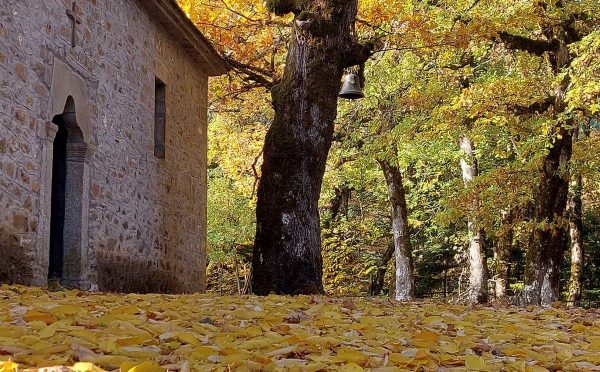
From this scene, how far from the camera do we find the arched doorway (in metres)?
8.20

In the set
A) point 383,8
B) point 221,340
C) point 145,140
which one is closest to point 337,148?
point 383,8

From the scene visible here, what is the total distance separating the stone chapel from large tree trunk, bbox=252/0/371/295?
7.01 feet

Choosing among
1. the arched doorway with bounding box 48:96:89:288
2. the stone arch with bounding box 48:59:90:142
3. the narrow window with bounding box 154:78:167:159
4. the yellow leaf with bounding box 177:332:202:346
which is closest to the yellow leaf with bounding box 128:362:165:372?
the yellow leaf with bounding box 177:332:202:346

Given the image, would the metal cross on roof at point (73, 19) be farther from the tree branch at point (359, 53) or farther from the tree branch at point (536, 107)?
the tree branch at point (536, 107)

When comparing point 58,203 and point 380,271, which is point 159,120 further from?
point 380,271

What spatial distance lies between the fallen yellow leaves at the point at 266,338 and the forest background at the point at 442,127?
192 inches

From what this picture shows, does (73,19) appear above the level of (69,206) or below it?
above

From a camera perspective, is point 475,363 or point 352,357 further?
point 475,363

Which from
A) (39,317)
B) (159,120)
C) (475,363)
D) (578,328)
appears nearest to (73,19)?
(159,120)

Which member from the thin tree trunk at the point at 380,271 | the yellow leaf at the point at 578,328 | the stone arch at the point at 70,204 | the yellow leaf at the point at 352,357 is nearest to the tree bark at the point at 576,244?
the thin tree trunk at the point at 380,271

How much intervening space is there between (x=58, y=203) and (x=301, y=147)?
291cm

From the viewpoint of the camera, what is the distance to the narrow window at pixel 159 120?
11359mm

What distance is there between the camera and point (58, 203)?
841cm

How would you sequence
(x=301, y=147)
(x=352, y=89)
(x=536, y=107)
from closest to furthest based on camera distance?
(x=301, y=147), (x=352, y=89), (x=536, y=107)
